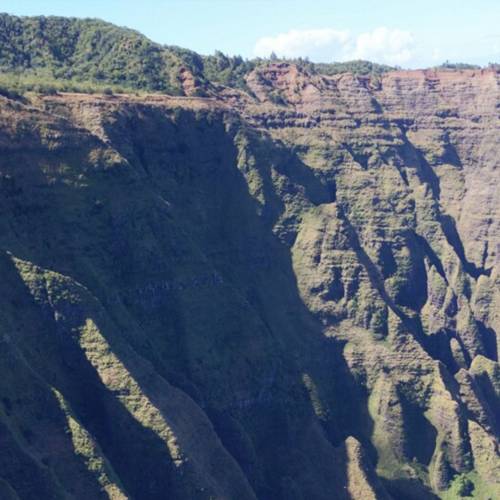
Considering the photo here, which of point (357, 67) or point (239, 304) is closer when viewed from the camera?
point (239, 304)

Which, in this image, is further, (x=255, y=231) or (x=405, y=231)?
(x=405, y=231)

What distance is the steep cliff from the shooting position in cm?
6412

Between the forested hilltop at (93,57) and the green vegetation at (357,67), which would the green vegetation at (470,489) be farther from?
the green vegetation at (357,67)

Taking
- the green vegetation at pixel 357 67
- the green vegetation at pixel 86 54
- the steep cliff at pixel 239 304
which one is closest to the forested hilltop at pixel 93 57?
the green vegetation at pixel 86 54

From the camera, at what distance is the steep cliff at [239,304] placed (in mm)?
64125

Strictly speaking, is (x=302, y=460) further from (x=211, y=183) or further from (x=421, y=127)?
(x=421, y=127)

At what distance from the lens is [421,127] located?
15112 cm

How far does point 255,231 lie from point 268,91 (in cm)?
4105

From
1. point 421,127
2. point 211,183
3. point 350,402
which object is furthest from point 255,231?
point 421,127

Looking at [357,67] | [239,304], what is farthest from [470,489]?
[357,67]

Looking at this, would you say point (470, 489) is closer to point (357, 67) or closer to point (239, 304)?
point (239, 304)

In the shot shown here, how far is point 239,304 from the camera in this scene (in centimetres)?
8169

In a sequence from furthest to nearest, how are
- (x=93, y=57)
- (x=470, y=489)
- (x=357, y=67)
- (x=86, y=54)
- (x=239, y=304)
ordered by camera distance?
(x=357, y=67), (x=86, y=54), (x=93, y=57), (x=470, y=489), (x=239, y=304)

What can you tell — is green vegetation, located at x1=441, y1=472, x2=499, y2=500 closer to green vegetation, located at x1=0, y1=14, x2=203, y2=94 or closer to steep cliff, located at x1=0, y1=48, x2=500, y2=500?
steep cliff, located at x1=0, y1=48, x2=500, y2=500
